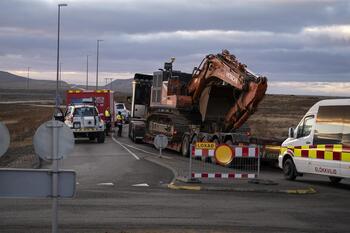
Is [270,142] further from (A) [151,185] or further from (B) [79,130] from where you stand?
(B) [79,130]

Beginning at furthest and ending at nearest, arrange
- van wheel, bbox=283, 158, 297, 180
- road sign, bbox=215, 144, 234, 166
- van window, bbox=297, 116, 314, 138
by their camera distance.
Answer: van wheel, bbox=283, 158, 297, 180 < van window, bbox=297, 116, 314, 138 < road sign, bbox=215, 144, 234, 166

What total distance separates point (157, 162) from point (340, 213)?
11227 mm

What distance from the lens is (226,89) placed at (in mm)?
24984

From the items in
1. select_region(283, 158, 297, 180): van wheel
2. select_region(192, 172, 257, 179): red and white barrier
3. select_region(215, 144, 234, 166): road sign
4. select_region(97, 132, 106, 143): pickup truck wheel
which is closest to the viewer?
select_region(192, 172, 257, 179): red and white barrier

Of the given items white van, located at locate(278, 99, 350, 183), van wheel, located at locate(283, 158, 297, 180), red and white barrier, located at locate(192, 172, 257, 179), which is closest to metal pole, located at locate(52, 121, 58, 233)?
red and white barrier, located at locate(192, 172, 257, 179)

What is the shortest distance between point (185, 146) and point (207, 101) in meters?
2.32

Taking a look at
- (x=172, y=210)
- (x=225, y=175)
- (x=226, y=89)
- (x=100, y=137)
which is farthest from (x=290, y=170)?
(x=100, y=137)

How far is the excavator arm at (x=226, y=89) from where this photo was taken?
22.4 meters

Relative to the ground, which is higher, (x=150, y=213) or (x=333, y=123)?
(x=333, y=123)

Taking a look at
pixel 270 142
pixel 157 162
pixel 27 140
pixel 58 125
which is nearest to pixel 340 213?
pixel 58 125

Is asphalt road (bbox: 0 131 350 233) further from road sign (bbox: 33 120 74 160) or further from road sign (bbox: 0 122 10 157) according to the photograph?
road sign (bbox: 0 122 10 157)

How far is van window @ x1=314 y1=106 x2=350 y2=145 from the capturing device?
16.2 m

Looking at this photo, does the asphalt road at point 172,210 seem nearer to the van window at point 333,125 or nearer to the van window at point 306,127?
the van window at point 333,125

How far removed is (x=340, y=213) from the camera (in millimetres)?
11938
